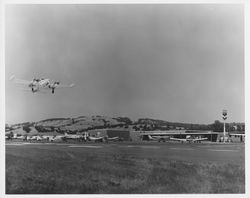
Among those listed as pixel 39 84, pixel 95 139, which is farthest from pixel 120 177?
pixel 95 139

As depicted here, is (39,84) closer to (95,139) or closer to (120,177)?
(120,177)

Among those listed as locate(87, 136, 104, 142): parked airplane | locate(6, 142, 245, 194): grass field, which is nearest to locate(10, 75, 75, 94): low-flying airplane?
locate(6, 142, 245, 194): grass field

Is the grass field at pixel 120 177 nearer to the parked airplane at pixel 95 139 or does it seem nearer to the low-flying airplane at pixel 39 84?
the low-flying airplane at pixel 39 84

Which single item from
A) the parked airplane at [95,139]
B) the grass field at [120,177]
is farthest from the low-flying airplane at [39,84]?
the parked airplane at [95,139]
